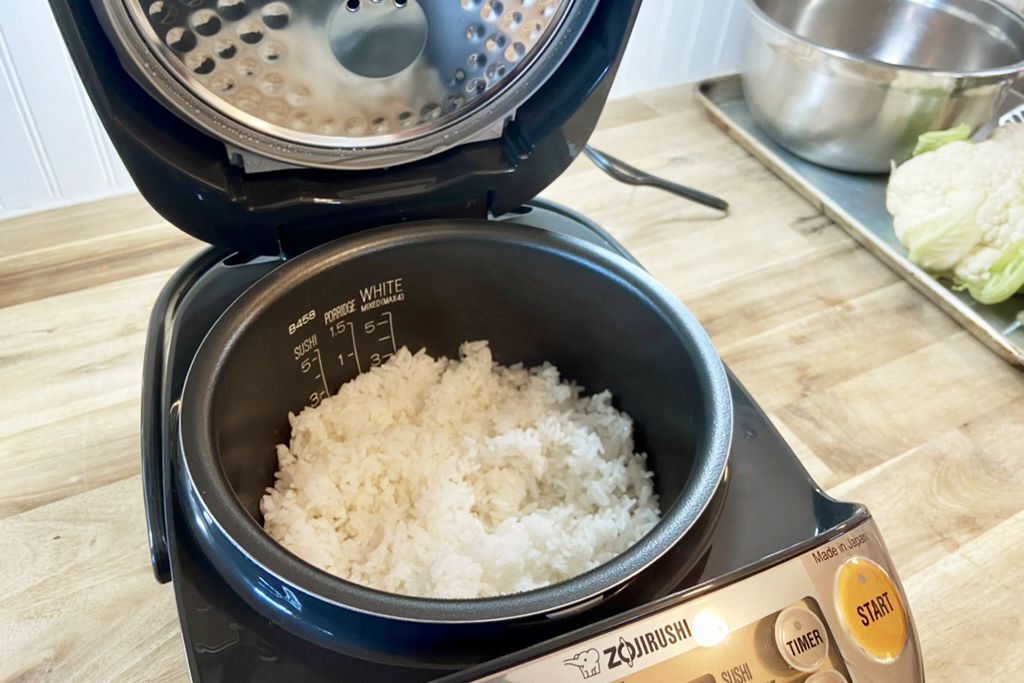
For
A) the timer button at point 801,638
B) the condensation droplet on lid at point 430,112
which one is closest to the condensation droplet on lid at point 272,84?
the condensation droplet on lid at point 430,112

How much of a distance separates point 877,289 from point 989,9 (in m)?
0.55

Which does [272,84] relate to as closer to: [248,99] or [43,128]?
[248,99]

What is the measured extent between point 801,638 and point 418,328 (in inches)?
17.7

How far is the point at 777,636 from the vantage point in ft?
1.64

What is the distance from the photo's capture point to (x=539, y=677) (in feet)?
1.52

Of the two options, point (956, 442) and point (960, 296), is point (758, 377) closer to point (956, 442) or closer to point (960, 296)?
point (956, 442)

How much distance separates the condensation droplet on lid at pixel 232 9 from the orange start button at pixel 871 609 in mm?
572

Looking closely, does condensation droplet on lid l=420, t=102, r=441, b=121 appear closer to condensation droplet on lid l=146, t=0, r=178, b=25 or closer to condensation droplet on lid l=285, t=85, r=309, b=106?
condensation droplet on lid l=285, t=85, r=309, b=106

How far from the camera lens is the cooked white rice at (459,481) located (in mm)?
634

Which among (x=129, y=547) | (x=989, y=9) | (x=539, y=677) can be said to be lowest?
(x=129, y=547)

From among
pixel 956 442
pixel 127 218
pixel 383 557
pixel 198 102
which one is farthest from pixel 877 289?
pixel 127 218

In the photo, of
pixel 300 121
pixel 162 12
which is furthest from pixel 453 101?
pixel 162 12

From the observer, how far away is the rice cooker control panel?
48cm

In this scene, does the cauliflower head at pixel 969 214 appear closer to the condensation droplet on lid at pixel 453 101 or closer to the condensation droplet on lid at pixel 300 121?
the condensation droplet on lid at pixel 453 101
